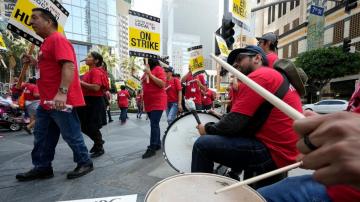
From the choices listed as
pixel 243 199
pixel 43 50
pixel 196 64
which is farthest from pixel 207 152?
pixel 196 64

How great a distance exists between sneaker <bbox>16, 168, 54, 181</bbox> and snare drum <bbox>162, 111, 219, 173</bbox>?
1616 millimetres

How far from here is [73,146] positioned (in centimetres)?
343

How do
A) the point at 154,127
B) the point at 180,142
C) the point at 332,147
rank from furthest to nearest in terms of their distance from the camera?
the point at 154,127
the point at 180,142
the point at 332,147

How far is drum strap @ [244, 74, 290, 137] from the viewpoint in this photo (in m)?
1.99

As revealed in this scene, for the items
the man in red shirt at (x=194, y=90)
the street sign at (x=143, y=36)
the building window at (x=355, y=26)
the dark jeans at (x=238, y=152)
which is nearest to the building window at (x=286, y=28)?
the building window at (x=355, y=26)

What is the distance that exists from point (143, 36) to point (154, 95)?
1.63 m

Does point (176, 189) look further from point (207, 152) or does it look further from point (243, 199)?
point (207, 152)

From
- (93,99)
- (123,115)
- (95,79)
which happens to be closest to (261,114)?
(95,79)

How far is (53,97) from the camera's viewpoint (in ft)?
10.8

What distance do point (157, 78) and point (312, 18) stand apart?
37.9 m

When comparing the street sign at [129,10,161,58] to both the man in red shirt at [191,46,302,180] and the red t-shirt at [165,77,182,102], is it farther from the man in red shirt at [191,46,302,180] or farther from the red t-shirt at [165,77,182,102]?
the man in red shirt at [191,46,302,180]

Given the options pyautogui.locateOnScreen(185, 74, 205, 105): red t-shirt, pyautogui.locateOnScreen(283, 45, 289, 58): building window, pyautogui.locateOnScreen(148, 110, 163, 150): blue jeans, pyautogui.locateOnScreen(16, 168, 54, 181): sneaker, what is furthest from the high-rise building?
pyautogui.locateOnScreen(16, 168, 54, 181): sneaker

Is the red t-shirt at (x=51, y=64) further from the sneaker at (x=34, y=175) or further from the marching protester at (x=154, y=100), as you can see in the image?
the marching protester at (x=154, y=100)

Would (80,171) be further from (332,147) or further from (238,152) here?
(332,147)
